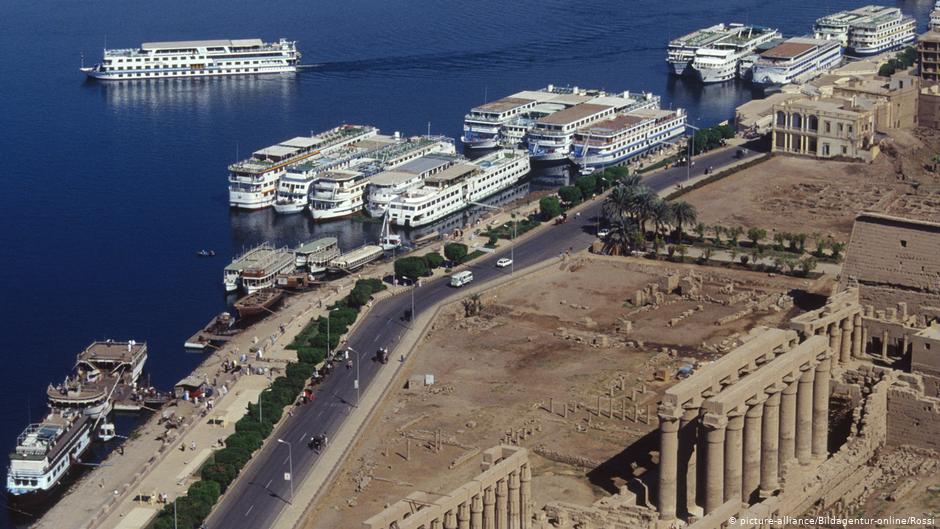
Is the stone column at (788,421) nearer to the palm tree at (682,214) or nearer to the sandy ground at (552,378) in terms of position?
the sandy ground at (552,378)

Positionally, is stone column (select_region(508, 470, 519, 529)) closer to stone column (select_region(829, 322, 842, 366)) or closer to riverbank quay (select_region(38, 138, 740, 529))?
riverbank quay (select_region(38, 138, 740, 529))

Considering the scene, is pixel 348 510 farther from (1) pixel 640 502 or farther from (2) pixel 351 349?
(2) pixel 351 349

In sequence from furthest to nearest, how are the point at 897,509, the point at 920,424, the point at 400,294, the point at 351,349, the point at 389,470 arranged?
the point at 400,294 → the point at 351,349 → the point at 389,470 → the point at 920,424 → the point at 897,509

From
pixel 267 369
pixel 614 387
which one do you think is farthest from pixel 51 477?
pixel 614 387

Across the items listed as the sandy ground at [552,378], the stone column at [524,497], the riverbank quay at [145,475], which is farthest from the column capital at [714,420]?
the riverbank quay at [145,475]

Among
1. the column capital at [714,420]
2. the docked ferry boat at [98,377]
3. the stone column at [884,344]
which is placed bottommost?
the docked ferry boat at [98,377]

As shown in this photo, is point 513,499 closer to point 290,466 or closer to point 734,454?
point 734,454

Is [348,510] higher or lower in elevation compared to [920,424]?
lower
